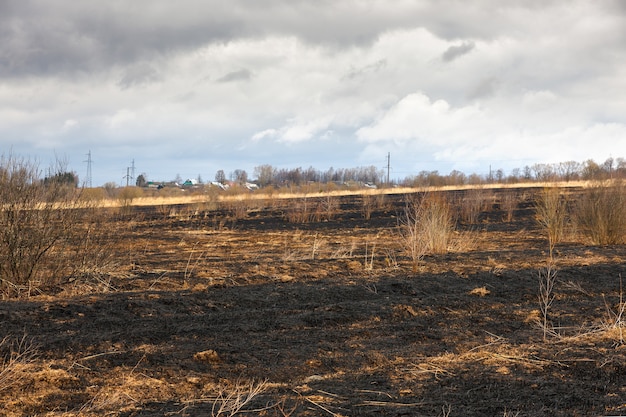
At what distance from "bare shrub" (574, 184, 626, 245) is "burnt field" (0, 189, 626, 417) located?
2.82 meters

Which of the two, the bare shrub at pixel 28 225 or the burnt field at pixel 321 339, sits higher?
the bare shrub at pixel 28 225

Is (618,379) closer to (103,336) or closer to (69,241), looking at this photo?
(103,336)

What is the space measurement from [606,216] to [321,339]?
11.5m

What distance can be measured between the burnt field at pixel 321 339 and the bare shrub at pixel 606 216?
282 centimetres

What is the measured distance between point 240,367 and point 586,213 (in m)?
12.9

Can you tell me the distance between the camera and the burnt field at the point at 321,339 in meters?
4.17

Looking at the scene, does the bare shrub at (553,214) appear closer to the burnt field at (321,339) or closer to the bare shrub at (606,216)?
the bare shrub at (606,216)

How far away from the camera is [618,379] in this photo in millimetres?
4613

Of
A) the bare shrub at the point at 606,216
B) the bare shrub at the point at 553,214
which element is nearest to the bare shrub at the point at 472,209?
the bare shrub at the point at 553,214

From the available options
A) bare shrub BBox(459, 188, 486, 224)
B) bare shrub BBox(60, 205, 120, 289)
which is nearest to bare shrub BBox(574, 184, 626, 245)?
bare shrub BBox(459, 188, 486, 224)

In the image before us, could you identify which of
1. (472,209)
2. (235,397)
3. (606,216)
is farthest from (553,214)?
(235,397)

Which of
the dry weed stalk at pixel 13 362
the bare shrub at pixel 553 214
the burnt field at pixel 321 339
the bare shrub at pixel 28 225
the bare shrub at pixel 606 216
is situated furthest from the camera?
the bare shrub at pixel 553 214

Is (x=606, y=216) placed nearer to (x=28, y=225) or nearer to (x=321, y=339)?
(x=321, y=339)

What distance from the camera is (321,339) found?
5.99 meters
